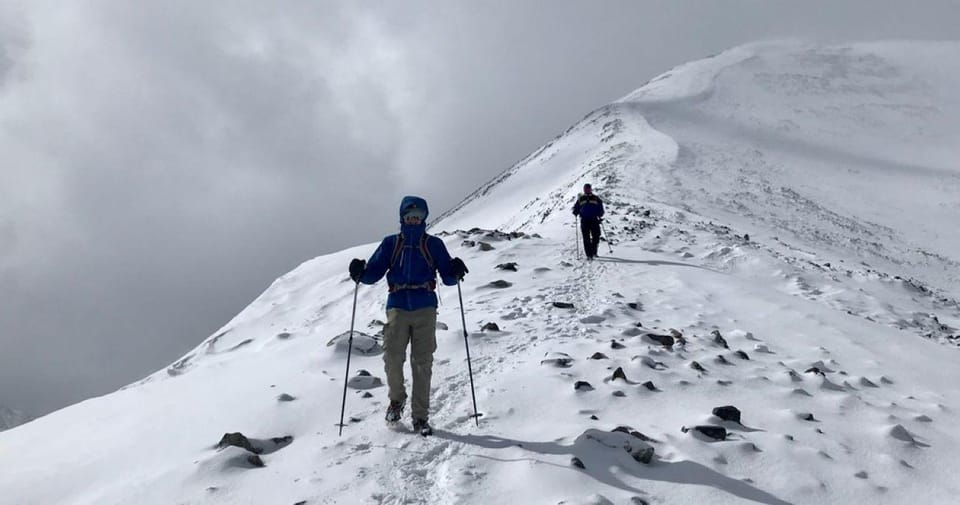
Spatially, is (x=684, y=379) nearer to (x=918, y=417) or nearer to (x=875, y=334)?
(x=918, y=417)

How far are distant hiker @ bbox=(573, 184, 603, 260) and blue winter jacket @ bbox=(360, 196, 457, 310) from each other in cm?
1068

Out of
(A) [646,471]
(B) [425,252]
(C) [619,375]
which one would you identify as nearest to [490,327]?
(C) [619,375]

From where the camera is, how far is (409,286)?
758cm

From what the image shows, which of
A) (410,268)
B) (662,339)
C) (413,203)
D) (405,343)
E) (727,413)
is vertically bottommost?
(727,413)

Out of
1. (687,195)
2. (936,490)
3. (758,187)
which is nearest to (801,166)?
(758,187)

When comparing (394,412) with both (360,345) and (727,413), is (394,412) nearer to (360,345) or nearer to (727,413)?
(360,345)

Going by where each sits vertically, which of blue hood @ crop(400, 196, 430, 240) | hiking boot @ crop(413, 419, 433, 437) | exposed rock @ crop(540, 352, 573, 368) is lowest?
exposed rock @ crop(540, 352, 573, 368)

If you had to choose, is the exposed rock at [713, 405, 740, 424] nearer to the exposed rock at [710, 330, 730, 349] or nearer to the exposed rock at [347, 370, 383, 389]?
the exposed rock at [710, 330, 730, 349]

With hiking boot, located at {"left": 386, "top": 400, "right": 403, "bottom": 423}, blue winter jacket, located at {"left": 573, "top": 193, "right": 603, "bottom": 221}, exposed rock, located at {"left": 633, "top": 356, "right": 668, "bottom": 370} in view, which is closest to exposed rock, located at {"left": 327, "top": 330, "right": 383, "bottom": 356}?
hiking boot, located at {"left": 386, "top": 400, "right": 403, "bottom": 423}

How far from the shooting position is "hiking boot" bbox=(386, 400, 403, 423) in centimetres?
740

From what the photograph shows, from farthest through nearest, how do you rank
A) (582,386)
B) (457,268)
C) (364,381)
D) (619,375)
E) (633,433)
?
(364,381) → (619,375) → (582,386) → (457,268) → (633,433)

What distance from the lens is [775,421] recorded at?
7559 mm

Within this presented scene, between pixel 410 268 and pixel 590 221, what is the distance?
36.9 ft

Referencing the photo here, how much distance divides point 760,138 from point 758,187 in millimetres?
18140
